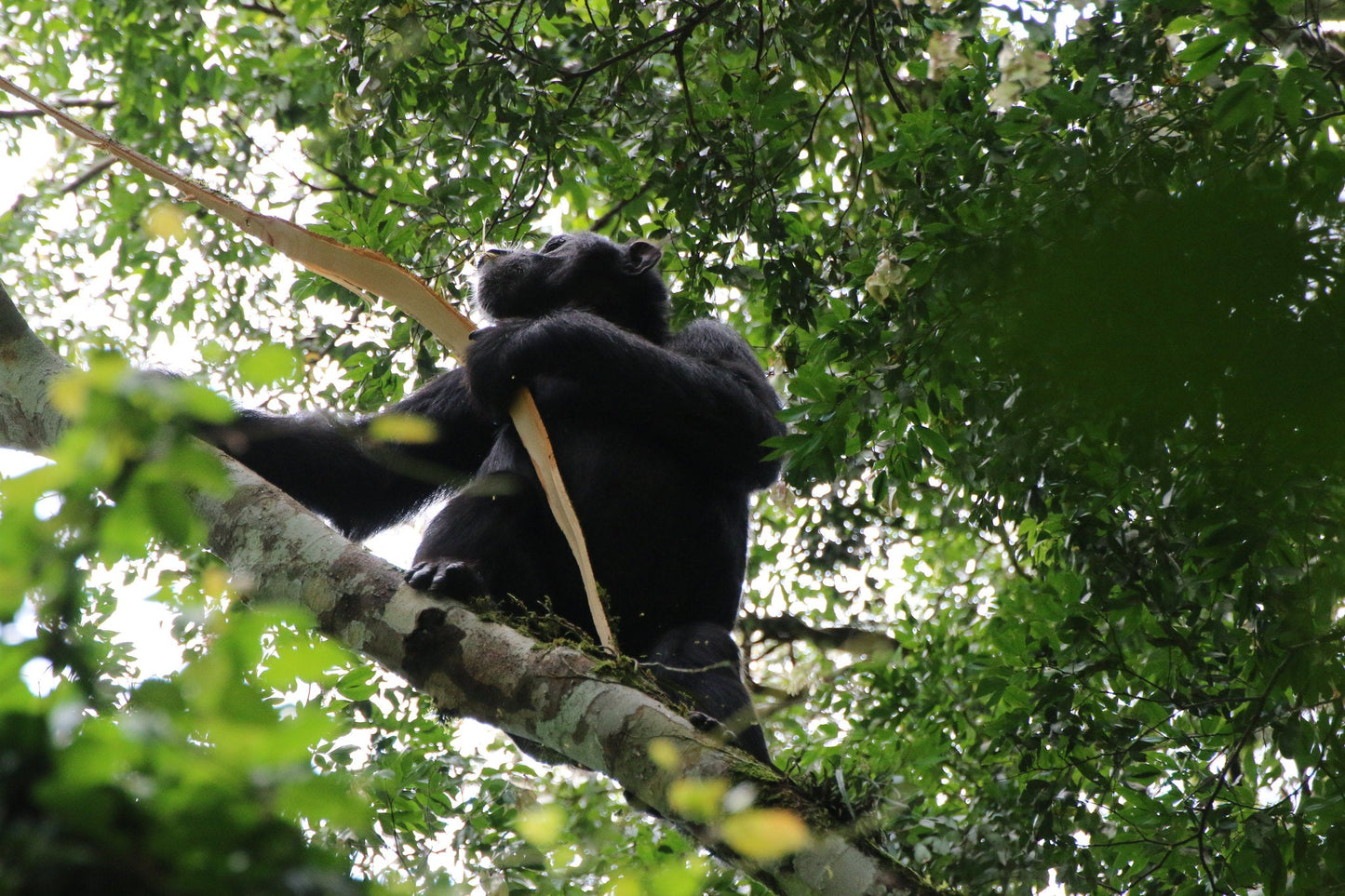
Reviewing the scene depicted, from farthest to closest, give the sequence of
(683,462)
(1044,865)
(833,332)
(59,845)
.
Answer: (683,462) → (833,332) → (1044,865) → (59,845)

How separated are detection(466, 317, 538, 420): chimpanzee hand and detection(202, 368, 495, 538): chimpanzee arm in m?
0.34

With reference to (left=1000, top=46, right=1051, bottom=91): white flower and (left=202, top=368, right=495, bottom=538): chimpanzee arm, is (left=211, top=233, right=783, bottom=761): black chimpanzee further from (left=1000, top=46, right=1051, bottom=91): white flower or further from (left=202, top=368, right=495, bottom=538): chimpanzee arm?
(left=1000, top=46, right=1051, bottom=91): white flower

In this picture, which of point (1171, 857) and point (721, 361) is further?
point (721, 361)

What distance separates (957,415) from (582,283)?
2225mm

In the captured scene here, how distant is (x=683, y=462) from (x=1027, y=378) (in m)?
1.73

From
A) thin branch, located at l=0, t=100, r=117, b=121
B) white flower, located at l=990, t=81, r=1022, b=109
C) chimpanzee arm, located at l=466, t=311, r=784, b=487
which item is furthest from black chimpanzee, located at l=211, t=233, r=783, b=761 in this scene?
thin branch, located at l=0, t=100, r=117, b=121

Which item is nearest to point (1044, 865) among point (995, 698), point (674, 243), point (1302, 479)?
point (995, 698)

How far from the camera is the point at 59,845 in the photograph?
915mm

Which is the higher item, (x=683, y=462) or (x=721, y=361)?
(x=721, y=361)

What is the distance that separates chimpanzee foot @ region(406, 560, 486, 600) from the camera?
3.25 m

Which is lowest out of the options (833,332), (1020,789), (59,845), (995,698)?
(59,845)

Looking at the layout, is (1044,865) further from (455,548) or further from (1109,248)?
(455,548)

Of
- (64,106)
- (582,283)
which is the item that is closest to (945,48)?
(582,283)

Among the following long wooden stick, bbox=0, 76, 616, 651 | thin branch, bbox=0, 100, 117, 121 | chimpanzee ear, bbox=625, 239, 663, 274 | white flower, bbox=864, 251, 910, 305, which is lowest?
long wooden stick, bbox=0, 76, 616, 651
